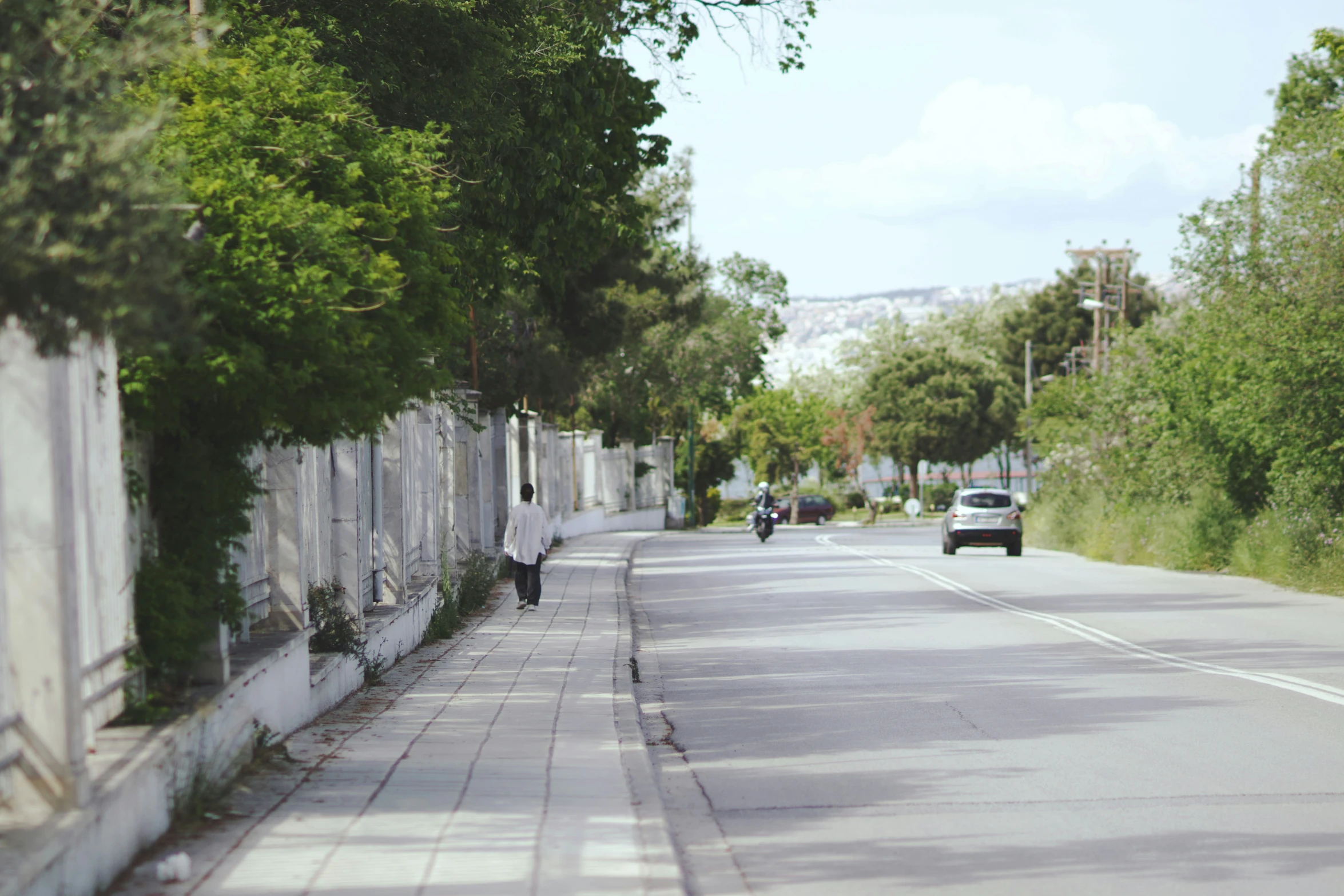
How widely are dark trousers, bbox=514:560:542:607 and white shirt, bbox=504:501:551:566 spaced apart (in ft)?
0.28

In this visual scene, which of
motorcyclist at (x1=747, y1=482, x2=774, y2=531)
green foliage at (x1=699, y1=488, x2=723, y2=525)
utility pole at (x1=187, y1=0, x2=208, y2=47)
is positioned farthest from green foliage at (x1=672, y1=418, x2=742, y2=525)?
utility pole at (x1=187, y1=0, x2=208, y2=47)

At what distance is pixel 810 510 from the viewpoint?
78.3m

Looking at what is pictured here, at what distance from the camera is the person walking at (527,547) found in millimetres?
19672

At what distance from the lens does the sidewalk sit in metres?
5.77

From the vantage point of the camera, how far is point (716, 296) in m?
70.8

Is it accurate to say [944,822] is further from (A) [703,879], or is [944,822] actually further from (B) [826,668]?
(B) [826,668]

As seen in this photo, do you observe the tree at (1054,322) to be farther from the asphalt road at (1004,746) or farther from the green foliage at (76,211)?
the green foliage at (76,211)

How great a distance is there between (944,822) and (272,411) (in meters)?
3.96

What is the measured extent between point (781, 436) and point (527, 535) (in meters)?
66.5

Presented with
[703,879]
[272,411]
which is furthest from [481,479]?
[703,879]

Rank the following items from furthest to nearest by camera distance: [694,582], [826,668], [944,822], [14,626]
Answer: [694,582] < [826,668] < [944,822] < [14,626]

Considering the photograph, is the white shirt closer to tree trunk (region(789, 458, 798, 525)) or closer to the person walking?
the person walking

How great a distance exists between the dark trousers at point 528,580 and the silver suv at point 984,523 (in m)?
16.6

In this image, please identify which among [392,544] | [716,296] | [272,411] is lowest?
[392,544]
